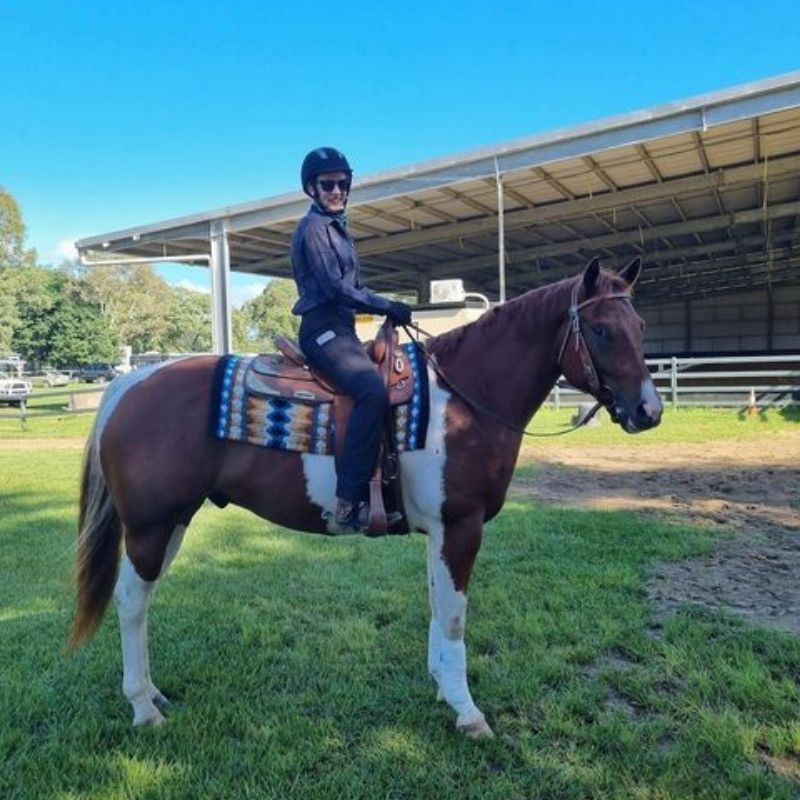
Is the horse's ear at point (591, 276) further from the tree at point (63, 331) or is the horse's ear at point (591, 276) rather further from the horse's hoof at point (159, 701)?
the tree at point (63, 331)

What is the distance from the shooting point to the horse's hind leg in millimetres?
2979

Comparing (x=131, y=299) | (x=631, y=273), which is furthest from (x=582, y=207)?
(x=131, y=299)

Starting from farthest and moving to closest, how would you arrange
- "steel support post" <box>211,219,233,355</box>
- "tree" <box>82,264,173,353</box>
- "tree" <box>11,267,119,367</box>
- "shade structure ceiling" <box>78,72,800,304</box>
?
"tree" <box>82,264,173,353</box> < "tree" <box>11,267,119,367</box> < "steel support post" <box>211,219,233,355</box> < "shade structure ceiling" <box>78,72,800,304</box>

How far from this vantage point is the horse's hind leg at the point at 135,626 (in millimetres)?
2979

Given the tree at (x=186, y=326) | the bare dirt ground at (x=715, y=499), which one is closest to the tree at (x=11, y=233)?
the tree at (x=186, y=326)

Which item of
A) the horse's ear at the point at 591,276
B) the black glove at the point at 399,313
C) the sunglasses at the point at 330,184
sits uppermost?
the sunglasses at the point at 330,184

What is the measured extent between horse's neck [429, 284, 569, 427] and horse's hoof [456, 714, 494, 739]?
1305 mm

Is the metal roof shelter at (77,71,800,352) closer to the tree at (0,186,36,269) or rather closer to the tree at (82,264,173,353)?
the tree at (0,186,36,269)

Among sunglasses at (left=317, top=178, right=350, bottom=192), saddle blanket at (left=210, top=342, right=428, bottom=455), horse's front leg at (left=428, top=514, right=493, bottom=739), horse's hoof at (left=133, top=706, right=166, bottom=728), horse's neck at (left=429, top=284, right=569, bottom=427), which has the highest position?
sunglasses at (left=317, top=178, right=350, bottom=192)

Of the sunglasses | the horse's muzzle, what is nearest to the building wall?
the horse's muzzle

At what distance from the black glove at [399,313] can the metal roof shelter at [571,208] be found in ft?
31.1

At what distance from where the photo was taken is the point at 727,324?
29.2 meters

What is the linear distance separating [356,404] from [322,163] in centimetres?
113

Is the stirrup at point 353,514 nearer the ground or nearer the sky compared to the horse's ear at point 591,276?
nearer the ground
